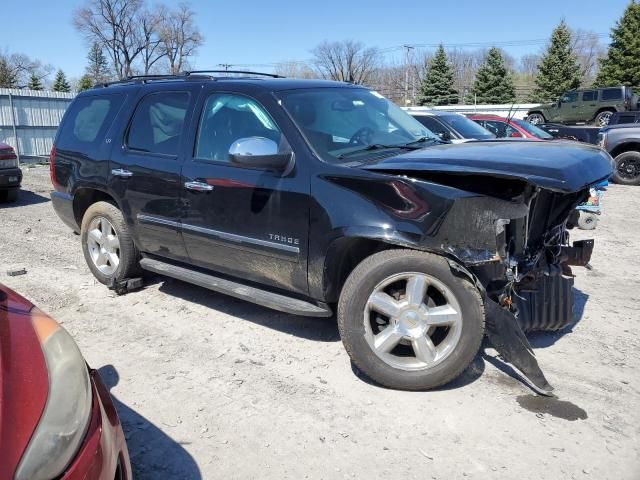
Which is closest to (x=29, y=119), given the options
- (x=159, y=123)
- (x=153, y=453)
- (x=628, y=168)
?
(x=159, y=123)

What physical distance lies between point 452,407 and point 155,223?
2.78 meters

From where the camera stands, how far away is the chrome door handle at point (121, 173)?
4.73 meters

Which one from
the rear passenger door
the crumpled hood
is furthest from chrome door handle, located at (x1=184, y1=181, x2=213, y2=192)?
the crumpled hood

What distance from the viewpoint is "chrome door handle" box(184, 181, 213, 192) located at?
13.4ft

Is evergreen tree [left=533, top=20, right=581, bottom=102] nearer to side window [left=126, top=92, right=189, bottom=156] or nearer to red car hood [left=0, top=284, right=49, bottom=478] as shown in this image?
side window [left=126, top=92, right=189, bottom=156]

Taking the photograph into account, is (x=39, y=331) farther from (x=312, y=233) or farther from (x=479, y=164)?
(x=479, y=164)

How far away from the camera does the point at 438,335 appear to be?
3.46 meters

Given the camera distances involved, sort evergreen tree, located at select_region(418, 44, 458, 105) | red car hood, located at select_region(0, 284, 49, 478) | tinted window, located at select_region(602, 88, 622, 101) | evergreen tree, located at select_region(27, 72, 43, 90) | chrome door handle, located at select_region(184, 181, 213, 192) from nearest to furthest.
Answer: red car hood, located at select_region(0, 284, 49, 478) → chrome door handle, located at select_region(184, 181, 213, 192) → tinted window, located at select_region(602, 88, 622, 101) → evergreen tree, located at select_region(418, 44, 458, 105) → evergreen tree, located at select_region(27, 72, 43, 90)

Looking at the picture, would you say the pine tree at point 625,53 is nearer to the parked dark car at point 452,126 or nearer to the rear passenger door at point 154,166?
the parked dark car at point 452,126

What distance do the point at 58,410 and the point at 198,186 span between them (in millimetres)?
2499

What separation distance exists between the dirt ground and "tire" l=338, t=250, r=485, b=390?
172 mm

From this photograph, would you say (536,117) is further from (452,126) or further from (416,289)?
(416,289)

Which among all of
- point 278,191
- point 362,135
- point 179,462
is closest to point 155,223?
point 278,191

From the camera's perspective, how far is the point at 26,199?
35.9 ft
